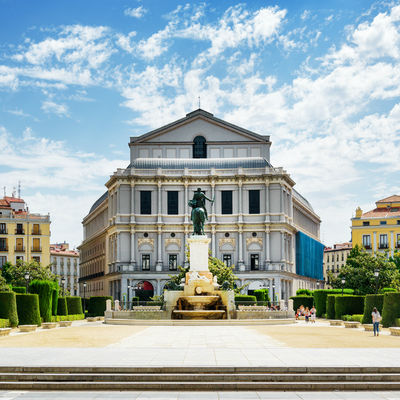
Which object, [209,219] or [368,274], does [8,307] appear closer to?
[368,274]

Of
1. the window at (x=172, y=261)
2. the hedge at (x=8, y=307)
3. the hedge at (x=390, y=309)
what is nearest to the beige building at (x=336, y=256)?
the window at (x=172, y=261)

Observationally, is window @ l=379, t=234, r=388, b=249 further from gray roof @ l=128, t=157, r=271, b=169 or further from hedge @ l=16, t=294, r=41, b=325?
hedge @ l=16, t=294, r=41, b=325

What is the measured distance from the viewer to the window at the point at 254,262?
10062cm

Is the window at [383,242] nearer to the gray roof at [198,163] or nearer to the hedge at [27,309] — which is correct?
the gray roof at [198,163]

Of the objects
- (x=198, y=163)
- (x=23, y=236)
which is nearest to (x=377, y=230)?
A: (x=198, y=163)

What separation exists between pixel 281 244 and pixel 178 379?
271 feet

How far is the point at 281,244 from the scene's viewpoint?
329 feet

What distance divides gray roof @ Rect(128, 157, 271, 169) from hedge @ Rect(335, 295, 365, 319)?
51.8 meters

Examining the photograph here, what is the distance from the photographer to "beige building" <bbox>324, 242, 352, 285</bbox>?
537ft

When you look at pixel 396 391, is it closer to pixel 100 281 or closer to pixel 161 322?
pixel 161 322

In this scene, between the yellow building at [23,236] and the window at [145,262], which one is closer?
the window at [145,262]

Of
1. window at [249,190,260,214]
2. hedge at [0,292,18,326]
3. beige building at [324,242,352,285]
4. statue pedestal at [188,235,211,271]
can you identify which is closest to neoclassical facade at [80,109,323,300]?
window at [249,190,260,214]

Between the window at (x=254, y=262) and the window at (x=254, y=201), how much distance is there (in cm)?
621

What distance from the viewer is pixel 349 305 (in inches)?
2066
